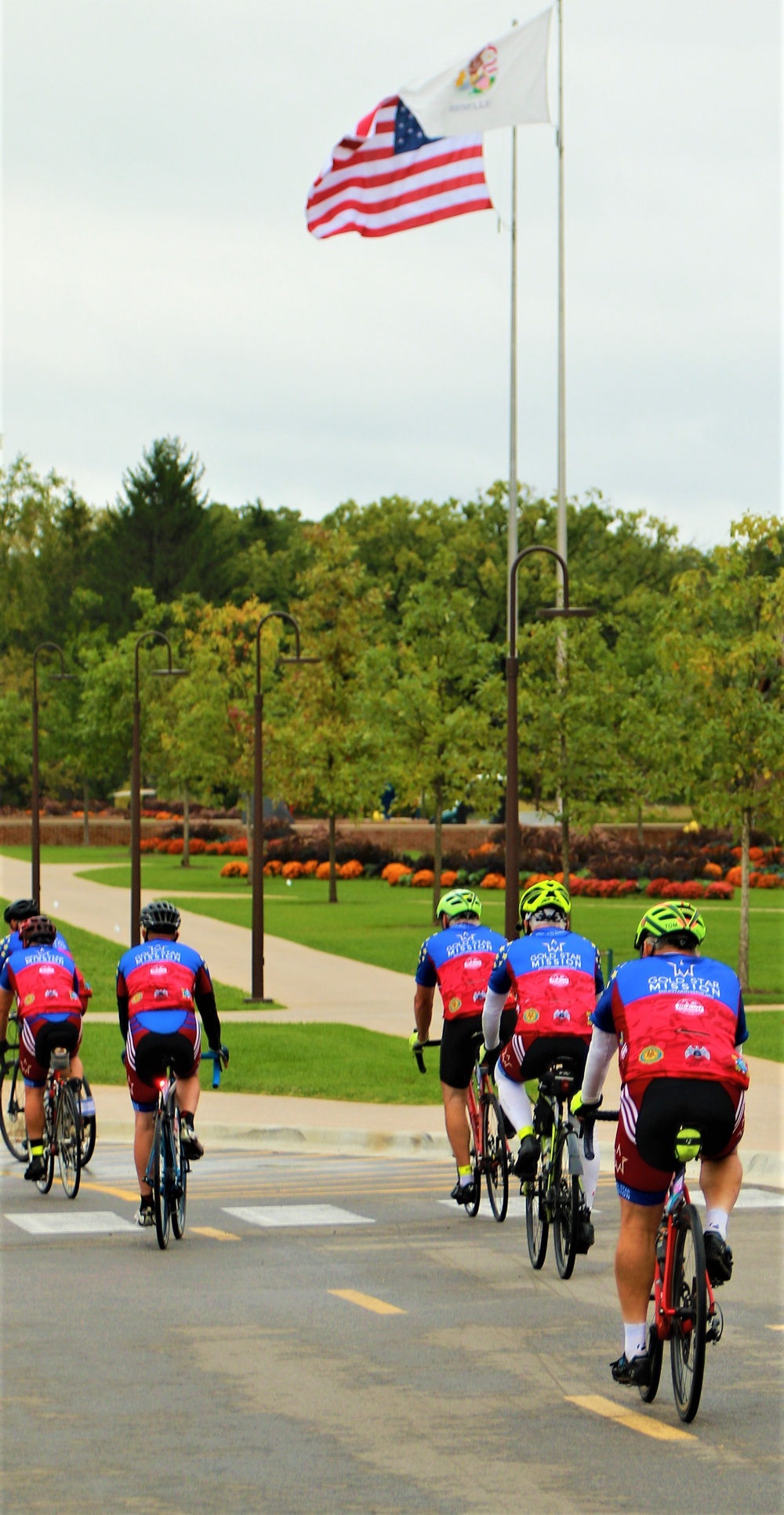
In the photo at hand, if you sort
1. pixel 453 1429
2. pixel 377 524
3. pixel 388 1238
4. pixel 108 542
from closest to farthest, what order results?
pixel 453 1429, pixel 388 1238, pixel 377 524, pixel 108 542

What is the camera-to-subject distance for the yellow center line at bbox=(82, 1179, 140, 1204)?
13120 millimetres

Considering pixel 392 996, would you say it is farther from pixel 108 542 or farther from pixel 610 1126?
pixel 108 542

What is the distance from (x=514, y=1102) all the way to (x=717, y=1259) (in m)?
3.64

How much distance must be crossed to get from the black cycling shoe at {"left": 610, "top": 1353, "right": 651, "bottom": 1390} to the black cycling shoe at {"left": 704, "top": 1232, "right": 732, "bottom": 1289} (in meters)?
0.48

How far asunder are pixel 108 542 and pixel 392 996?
255 ft

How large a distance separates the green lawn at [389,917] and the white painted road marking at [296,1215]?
47.0 ft

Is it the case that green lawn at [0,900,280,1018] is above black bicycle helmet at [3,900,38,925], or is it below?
below

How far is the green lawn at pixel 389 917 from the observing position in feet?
104

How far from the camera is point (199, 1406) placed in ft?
24.3

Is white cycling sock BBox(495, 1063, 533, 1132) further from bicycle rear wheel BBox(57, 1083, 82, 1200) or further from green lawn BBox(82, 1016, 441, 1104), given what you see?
green lawn BBox(82, 1016, 441, 1104)

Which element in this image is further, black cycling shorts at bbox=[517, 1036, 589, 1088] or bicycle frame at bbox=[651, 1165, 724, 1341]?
black cycling shorts at bbox=[517, 1036, 589, 1088]

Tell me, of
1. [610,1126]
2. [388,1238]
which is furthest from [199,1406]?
[610,1126]

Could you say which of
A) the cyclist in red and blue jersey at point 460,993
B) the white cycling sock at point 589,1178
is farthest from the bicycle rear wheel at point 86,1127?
the white cycling sock at point 589,1178

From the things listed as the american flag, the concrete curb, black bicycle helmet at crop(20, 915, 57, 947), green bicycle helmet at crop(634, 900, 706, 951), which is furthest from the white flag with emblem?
green bicycle helmet at crop(634, 900, 706, 951)
